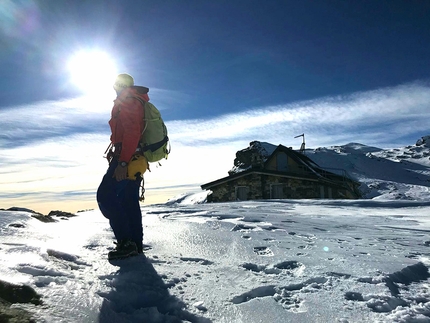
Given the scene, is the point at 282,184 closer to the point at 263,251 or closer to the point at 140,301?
the point at 263,251

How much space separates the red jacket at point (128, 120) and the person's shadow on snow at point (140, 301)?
1043 mm

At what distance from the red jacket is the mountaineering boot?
70 cm

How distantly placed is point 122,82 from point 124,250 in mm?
1560

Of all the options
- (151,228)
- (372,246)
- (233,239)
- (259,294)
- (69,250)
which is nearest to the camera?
(259,294)

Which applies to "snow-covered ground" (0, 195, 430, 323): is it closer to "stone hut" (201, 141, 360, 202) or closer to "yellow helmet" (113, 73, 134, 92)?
"yellow helmet" (113, 73, 134, 92)

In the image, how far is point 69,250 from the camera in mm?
2496

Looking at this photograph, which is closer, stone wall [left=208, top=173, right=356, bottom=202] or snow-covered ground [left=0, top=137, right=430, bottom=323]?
snow-covered ground [left=0, top=137, right=430, bottom=323]

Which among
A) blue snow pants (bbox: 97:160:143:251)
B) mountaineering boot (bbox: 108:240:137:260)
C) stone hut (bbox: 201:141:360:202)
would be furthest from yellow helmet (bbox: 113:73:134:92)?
stone hut (bbox: 201:141:360:202)

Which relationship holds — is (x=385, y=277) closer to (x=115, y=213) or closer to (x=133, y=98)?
(x=115, y=213)

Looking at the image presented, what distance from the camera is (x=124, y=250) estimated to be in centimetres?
248

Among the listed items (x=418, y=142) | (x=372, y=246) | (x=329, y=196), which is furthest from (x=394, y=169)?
(x=372, y=246)

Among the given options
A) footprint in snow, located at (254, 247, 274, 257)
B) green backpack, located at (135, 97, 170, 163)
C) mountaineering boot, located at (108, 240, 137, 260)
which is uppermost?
green backpack, located at (135, 97, 170, 163)

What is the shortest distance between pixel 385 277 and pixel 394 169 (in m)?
110

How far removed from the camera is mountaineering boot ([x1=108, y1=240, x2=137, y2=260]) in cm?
240
